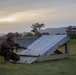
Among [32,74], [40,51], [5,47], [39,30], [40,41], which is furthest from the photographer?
[39,30]

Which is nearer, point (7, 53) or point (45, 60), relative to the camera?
point (7, 53)

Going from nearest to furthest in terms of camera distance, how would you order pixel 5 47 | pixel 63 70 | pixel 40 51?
1. pixel 63 70
2. pixel 5 47
3. pixel 40 51

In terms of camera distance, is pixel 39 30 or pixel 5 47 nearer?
pixel 5 47

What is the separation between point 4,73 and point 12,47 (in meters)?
2.78

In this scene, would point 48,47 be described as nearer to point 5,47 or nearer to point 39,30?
point 5,47

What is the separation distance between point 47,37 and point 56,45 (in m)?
1.14

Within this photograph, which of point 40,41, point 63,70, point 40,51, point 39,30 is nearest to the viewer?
point 63,70

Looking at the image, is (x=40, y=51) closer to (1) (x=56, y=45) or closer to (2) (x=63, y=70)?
(1) (x=56, y=45)

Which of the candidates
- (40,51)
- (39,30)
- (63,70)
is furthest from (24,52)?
(39,30)

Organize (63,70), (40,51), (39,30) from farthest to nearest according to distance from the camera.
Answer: (39,30), (40,51), (63,70)

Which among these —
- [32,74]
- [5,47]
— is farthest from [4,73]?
[5,47]

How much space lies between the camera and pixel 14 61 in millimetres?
12453

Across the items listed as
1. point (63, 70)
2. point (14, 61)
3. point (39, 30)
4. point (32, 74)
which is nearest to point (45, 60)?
point (14, 61)

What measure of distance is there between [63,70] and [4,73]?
1846mm
